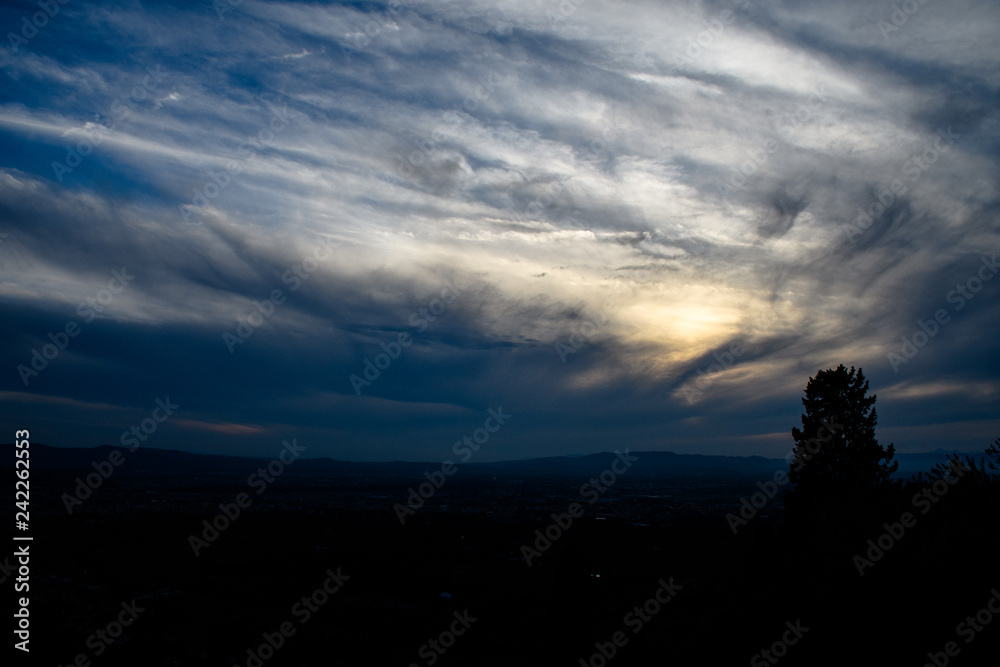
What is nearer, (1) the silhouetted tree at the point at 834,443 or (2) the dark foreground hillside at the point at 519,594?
(2) the dark foreground hillside at the point at 519,594

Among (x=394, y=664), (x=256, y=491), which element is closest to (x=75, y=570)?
(x=394, y=664)

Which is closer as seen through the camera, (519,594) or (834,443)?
(834,443)

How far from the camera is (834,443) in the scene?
3525cm

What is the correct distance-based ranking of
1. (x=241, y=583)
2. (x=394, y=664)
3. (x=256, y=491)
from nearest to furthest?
(x=394, y=664) < (x=241, y=583) < (x=256, y=491)

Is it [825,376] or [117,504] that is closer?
[825,376]

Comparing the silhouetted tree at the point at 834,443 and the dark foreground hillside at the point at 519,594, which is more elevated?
the silhouetted tree at the point at 834,443

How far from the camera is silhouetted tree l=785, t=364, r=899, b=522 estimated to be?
3347 centimetres

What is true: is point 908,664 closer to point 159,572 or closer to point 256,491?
point 159,572

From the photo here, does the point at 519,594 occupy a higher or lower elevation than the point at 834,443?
lower

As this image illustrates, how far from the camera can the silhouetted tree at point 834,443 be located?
1318 inches

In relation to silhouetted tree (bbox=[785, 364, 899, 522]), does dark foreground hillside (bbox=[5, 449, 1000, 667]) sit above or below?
below

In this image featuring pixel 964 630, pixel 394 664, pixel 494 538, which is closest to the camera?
pixel 964 630

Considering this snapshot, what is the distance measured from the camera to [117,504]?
311ft

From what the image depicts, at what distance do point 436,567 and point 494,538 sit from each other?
64.5 feet
